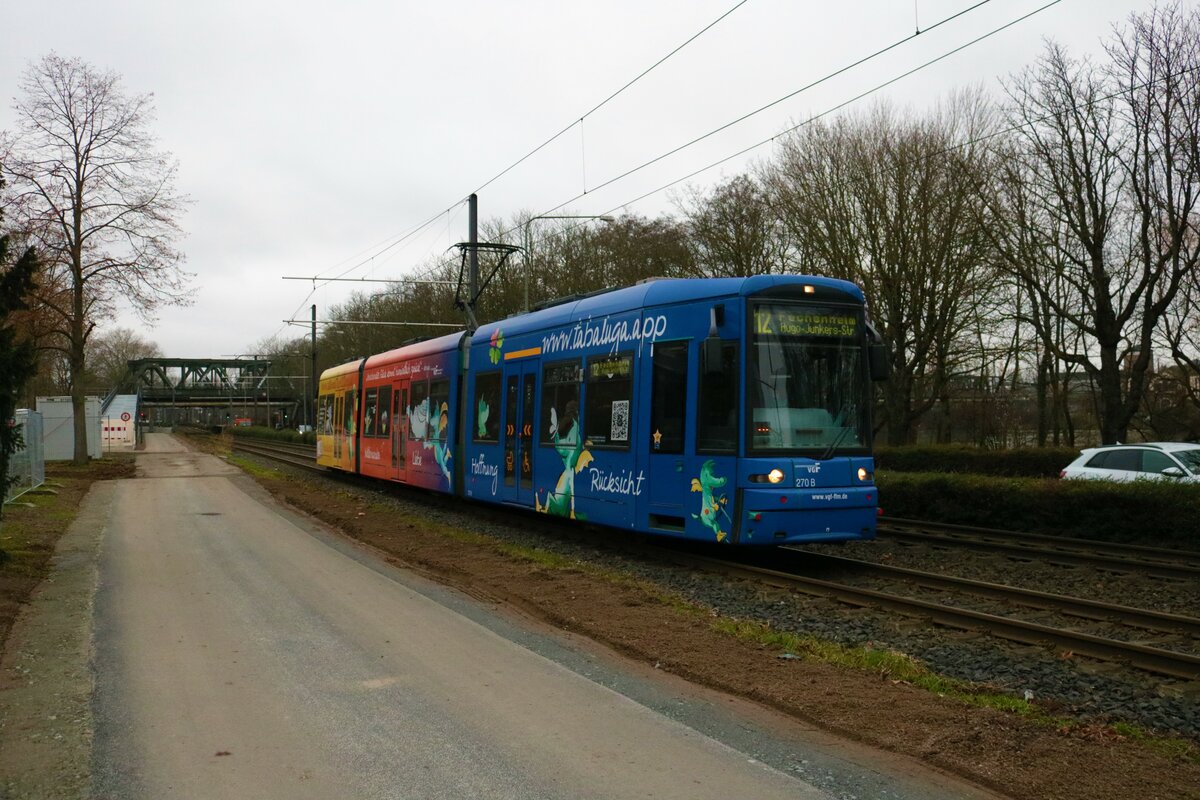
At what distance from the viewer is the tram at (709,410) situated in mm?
10523

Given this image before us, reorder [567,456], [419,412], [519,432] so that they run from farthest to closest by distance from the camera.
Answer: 1. [419,412]
2. [519,432]
3. [567,456]

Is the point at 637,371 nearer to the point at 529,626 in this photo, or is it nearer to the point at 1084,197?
the point at 529,626

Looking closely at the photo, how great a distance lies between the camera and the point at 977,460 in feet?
84.4

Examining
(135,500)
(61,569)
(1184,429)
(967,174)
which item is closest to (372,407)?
(135,500)

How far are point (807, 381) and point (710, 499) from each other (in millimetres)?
1689

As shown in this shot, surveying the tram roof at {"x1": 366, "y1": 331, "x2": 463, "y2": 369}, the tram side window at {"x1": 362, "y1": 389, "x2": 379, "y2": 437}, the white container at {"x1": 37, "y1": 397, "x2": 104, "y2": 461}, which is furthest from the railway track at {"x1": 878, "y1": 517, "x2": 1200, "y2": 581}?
the white container at {"x1": 37, "y1": 397, "x2": 104, "y2": 461}

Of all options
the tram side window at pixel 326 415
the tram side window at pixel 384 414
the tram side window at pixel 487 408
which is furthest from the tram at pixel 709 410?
the tram side window at pixel 326 415

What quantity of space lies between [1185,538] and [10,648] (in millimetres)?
14206

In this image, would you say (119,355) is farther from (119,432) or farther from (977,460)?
(977,460)

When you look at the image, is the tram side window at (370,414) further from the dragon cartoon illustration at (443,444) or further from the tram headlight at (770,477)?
the tram headlight at (770,477)

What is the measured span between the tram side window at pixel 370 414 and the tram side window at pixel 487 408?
694 cm

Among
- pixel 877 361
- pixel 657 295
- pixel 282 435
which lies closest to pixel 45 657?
pixel 657 295

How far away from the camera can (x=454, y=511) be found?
19.0 meters

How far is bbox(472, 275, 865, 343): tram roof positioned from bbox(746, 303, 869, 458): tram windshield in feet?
0.95
